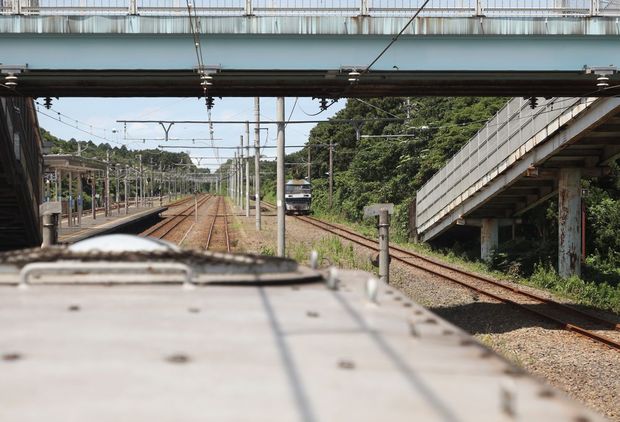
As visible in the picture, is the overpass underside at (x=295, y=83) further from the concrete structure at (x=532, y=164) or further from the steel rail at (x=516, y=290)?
the steel rail at (x=516, y=290)

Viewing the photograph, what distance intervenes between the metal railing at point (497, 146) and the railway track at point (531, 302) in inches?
96.2

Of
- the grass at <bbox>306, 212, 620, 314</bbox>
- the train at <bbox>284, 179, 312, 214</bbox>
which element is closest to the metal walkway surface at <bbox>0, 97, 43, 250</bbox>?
the grass at <bbox>306, 212, 620, 314</bbox>

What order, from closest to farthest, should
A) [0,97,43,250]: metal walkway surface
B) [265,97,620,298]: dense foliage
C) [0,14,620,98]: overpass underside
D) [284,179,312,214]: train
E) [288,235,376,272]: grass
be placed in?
[0,14,620,98]: overpass underside, [0,97,43,250]: metal walkway surface, [288,235,376,272]: grass, [265,97,620,298]: dense foliage, [284,179,312,214]: train

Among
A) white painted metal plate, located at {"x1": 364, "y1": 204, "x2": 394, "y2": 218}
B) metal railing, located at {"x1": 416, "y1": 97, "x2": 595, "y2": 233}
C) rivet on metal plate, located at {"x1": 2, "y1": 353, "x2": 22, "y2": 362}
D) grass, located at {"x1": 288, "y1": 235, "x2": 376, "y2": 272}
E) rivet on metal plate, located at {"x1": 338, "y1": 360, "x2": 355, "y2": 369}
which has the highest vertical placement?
metal railing, located at {"x1": 416, "y1": 97, "x2": 595, "y2": 233}

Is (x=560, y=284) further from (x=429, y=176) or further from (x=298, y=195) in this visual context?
(x=298, y=195)

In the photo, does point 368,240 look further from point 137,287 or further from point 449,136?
point 137,287

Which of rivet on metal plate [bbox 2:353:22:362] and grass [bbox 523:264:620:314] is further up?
rivet on metal plate [bbox 2:353:22:362]

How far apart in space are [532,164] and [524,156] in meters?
0.43

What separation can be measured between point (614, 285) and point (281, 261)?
52.9 feet

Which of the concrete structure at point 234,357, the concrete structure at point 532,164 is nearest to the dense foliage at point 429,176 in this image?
the concrete structure at point 532,164

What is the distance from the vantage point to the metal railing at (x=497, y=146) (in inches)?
642

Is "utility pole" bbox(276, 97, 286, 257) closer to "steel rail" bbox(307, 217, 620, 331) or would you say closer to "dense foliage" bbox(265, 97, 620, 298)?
"dense foliage" bbox(265, 97, 620, 298)

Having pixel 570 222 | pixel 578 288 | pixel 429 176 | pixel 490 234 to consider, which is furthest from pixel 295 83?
pixel 429 176

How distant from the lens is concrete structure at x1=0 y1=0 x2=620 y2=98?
12.4 meters
